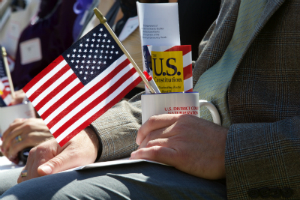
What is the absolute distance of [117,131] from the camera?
0.86 metres

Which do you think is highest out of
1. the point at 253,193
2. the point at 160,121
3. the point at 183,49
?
the point at 183,49

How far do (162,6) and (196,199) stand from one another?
0.44 m

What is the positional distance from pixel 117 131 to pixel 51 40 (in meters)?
2.30

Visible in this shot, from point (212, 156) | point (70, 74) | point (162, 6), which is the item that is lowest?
point (212, 156)

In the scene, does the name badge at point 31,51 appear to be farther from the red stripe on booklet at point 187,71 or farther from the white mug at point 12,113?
the red stripe on booklet at point 187,71

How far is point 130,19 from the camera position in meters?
1.79

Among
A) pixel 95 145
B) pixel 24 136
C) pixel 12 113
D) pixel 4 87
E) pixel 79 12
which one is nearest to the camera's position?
pixel 95 145

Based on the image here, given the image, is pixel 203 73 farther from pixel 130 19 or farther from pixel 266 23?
pixel 130 19

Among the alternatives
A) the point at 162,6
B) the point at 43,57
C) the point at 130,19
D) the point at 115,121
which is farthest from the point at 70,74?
the point at 43,57

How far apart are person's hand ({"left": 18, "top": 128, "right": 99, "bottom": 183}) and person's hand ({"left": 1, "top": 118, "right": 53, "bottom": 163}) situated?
0.39m

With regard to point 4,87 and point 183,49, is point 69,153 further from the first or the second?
point 4,87

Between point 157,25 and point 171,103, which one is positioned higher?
point 157,25

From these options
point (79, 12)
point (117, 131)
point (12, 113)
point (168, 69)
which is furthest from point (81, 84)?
point (79, 12)

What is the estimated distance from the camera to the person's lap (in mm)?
558
